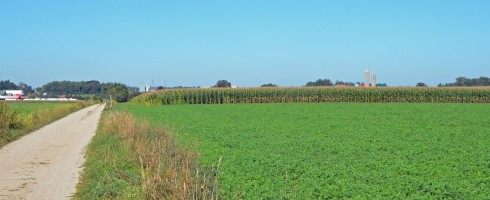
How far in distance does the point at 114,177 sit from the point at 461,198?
6337 mm

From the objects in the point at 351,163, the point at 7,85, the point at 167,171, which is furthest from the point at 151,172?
the point at 7,85

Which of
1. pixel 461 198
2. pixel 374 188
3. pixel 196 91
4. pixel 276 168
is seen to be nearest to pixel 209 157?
pixel 276 168

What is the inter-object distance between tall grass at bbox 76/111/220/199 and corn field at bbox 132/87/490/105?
44.6m

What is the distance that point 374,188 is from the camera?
898cm

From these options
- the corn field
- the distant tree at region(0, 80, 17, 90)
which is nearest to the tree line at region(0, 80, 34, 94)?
the distant tree at region(0, 80, 17, 90)

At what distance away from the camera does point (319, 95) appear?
209ft

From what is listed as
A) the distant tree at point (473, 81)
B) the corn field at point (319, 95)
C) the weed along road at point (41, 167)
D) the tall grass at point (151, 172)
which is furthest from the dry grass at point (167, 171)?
the distant tree at point (473, 81)

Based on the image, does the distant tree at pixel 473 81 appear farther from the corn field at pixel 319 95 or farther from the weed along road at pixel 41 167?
the weed along road at pixel 41 167

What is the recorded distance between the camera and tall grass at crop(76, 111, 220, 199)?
25.4ft

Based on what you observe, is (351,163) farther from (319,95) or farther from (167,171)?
(319,95)

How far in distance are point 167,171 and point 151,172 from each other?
178cm

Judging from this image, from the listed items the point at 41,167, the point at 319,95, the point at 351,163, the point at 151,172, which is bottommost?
the point at 41,167

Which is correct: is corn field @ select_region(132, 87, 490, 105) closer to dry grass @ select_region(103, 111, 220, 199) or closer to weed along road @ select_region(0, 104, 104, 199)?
weed along road @ select_region(0, 104, 104, 199)

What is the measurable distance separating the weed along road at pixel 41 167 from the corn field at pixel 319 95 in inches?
1623
